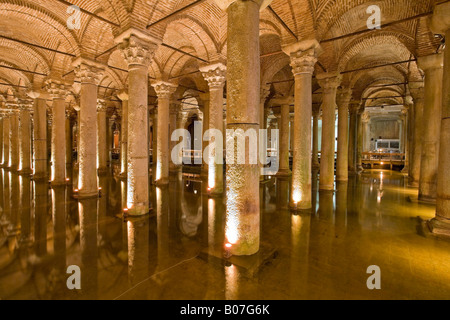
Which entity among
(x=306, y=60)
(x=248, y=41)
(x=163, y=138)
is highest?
(x=306, y=60)

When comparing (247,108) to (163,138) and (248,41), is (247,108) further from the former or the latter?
(163,138)

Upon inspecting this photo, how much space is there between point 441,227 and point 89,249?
7396 mm

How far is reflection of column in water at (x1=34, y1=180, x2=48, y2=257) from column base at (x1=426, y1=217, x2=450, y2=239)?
801 cm

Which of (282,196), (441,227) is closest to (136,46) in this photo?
(282,196)

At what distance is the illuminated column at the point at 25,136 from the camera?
14.2m

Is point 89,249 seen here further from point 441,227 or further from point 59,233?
point 441,227

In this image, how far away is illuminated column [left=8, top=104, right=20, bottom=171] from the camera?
639 inches

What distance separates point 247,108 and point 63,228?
16.8 ft

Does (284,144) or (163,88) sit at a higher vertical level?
(163,88)

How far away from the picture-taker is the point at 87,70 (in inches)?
316

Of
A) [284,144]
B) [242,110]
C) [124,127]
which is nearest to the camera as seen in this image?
[242,110]

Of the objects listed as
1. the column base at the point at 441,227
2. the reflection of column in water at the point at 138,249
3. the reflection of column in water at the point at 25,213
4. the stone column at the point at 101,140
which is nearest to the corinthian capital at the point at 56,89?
the reflection of column in water at the point at 25,213
